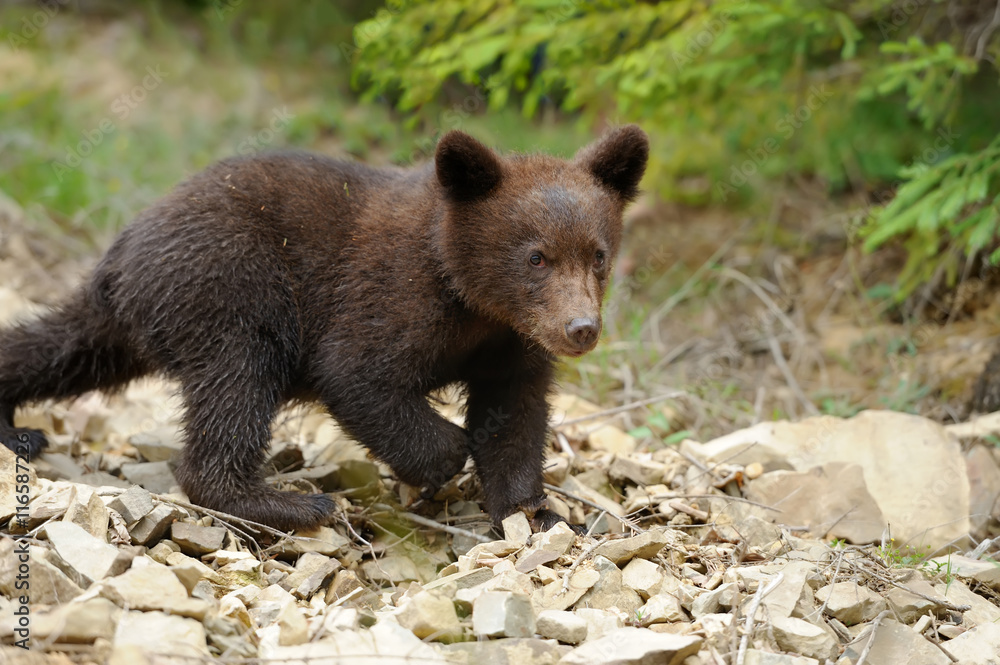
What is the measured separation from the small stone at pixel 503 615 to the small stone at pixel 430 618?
89 millimetres

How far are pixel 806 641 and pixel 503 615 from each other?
1.22 metres

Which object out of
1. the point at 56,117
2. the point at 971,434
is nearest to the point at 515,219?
the point at 971,434

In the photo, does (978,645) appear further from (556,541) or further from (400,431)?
(400,431)

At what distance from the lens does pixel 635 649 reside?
331cm

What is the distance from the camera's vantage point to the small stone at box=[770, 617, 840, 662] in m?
3.60

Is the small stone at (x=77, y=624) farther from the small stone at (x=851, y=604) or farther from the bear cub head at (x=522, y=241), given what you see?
the small stone at (x=851, y=604)

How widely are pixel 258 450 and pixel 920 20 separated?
20.8 ft

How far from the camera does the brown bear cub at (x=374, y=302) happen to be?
4.70 metres

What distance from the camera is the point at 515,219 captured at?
15.4ft

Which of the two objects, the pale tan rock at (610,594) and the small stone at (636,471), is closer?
the pale tan rock at (610,594)

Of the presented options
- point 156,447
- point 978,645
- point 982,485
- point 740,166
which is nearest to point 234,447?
point 156,447

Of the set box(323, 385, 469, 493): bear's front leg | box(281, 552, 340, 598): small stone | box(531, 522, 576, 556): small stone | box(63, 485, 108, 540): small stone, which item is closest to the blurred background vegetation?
box(323, 385, 469, 493): bear's front leg

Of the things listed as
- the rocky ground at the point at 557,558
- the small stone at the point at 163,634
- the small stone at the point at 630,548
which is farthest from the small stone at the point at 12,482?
the small stone at the point at 630,548

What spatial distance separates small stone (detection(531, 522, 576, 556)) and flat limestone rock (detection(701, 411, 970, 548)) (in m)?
1.62
